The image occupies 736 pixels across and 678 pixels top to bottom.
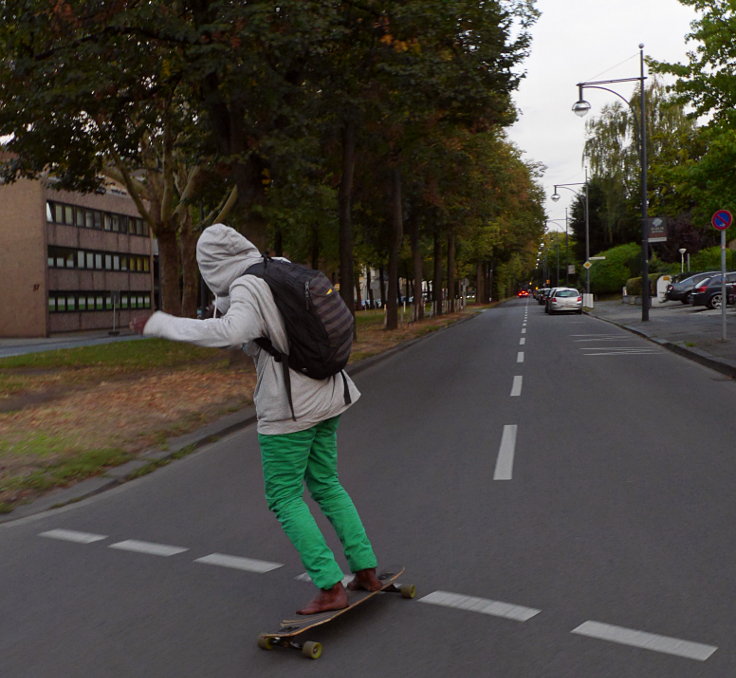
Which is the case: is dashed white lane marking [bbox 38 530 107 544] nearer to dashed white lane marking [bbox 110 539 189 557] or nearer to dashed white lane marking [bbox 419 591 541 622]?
dashed white lane marking [bbox 110 539 189 557]

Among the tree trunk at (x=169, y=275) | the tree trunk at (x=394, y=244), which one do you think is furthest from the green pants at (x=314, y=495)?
the tree trunk at (x=169, y=275)

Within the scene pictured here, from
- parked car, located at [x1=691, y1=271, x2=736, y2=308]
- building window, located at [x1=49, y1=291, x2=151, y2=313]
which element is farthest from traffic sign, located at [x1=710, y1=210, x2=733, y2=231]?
building window, located at [x1=49, y1=291, x2=151, y2=313]

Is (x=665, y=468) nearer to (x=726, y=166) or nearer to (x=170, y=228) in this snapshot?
(x=726, y=166)

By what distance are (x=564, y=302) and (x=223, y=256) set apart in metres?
42.1

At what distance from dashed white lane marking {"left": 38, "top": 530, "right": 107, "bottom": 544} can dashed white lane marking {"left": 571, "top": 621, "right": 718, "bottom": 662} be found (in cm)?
315

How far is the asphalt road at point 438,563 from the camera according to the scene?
11.4ft

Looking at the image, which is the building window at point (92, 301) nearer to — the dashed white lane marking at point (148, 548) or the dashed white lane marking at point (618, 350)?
the dashed white lane marking at point (618, 350)

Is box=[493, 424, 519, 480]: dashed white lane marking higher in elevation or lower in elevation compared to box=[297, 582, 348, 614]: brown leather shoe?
lower

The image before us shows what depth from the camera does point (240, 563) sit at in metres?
4.77

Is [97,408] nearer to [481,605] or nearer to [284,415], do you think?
[284,415]

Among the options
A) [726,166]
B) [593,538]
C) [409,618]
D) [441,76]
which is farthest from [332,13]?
[726,166]

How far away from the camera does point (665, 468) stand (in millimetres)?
6949

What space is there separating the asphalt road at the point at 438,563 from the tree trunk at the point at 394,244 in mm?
20740

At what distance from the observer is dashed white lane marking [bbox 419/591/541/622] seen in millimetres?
3846
